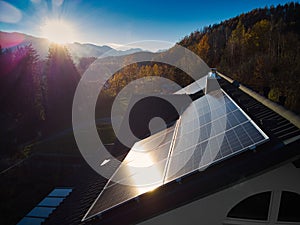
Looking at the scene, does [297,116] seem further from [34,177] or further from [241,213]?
[34,177]

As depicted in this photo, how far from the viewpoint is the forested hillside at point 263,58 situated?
64.0 ft

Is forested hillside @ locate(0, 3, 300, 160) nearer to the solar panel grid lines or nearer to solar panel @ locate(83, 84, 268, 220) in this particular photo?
solar panel @ locate(83, 84, 268, 220)

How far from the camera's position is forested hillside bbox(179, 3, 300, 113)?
768 inches

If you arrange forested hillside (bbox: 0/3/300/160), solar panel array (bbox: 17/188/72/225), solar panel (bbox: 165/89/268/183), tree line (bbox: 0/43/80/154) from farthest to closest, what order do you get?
forested hillside (bbox: 0/3/300/160)
tree line (bbox: 0/43/80/154)
solar panel array (bbox: 17/188/72/225)
solar panel (bbox: 165/89/268/183)

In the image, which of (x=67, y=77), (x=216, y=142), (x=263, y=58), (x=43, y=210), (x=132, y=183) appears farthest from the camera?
(x=67, y=77)

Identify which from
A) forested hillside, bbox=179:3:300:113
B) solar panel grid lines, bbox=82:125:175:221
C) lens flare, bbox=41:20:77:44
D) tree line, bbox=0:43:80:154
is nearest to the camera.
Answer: solar panel grid lines, bbox=82:125:175:221

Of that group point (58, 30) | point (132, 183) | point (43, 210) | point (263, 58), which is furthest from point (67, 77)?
point (132, 183)

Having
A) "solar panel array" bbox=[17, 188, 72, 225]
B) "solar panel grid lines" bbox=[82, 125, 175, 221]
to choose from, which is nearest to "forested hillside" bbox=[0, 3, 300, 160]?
"solar panel array" bbox=[17, 188, 72, 225]

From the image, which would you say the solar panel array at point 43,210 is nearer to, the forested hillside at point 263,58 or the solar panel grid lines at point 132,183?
the solar panel grid lines at point 132,183

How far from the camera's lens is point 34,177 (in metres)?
11.4

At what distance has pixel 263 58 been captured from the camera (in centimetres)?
2366

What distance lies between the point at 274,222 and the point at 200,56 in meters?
33.7

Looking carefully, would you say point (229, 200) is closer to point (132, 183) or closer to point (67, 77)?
point (132, 183)

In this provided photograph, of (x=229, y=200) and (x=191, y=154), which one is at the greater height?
(x=191, y=154)
